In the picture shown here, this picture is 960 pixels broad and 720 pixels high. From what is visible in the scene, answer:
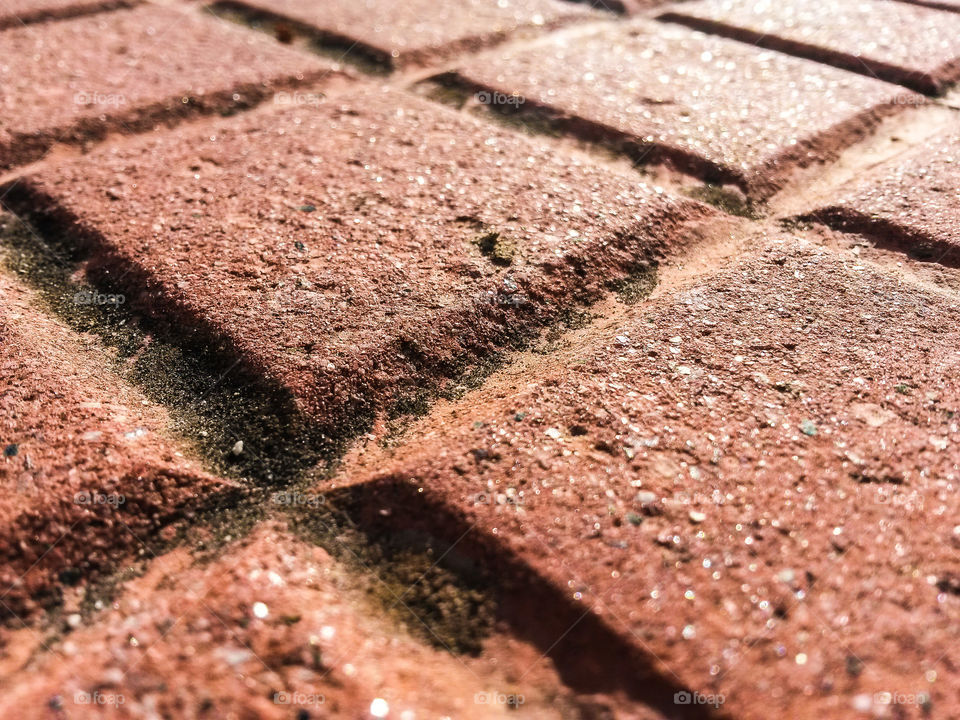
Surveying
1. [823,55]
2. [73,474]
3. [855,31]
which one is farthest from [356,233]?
[855,31]

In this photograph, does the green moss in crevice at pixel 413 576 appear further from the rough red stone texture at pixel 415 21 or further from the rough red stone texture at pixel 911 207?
the rough red stone texture at pixel 415 21

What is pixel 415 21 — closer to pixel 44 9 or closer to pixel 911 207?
pixel 44 9

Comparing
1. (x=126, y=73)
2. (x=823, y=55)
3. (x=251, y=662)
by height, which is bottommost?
(x=251, y=662)

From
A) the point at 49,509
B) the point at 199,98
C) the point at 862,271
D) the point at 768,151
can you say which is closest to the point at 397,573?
the point at 49,509

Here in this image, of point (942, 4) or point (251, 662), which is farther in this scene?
point (942, 4)

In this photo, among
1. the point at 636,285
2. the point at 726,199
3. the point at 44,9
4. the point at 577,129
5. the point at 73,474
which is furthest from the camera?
the point at 44,9

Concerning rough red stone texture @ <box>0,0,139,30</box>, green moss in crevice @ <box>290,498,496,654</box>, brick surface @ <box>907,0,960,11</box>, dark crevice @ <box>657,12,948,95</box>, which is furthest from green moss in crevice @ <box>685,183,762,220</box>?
rough red stone texture @ <box>0,0,139,30</box>

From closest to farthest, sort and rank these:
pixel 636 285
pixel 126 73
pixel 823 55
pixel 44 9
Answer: pixel 636 285 → pixel 126 73 → pixel 823 55 → pixel 44 9
